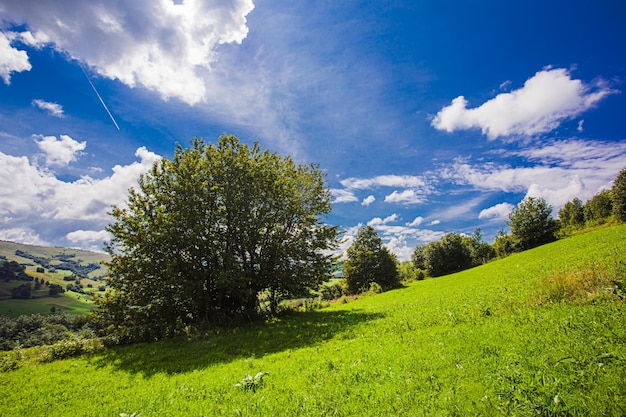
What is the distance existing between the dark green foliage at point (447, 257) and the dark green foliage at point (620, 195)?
39.4 meters

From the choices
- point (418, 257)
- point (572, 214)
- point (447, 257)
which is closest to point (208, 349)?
point (447, 257)

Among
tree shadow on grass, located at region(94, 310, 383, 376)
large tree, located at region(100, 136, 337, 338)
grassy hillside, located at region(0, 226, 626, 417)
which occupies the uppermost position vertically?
large tree, located at region(100, 136, 337, 338)

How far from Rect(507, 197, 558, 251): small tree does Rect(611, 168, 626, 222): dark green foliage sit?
57.6ft

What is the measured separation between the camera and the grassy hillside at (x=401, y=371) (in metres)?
5.84

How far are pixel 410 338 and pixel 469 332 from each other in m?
2.37

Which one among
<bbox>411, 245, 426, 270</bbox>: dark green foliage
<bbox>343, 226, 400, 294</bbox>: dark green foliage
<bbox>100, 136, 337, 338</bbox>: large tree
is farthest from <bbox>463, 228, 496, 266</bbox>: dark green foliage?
<bbox>100, 136, 337, 338</bbox>: large tree

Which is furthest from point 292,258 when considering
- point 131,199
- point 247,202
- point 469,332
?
point 469,332

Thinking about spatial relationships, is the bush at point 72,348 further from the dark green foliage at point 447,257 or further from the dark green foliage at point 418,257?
the dark green foliage at point 418,257

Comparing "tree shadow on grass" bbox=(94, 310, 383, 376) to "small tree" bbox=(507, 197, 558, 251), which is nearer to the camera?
"tree shadow on grass" bbox=(94, 310, 383, 376)

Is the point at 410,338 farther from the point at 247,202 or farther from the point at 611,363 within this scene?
the point at 247,202

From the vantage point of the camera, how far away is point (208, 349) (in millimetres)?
15766

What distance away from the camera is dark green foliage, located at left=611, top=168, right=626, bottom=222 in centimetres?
5191

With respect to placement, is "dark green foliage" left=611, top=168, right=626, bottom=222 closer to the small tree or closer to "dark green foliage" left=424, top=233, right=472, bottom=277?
the small tree

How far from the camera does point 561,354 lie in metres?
6.81
